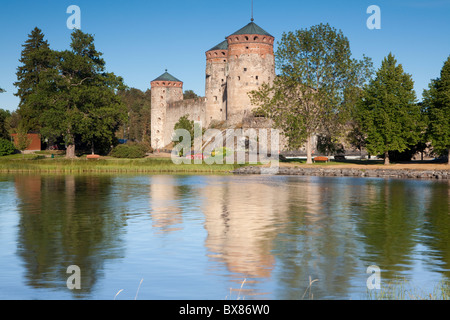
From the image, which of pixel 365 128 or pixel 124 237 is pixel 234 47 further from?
pixel 124 237

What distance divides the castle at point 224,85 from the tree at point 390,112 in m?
20.0

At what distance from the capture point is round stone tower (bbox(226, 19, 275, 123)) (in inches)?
2808

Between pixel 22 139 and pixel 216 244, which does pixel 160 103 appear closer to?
pixel 22 139

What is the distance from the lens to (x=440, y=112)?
50.2 meters

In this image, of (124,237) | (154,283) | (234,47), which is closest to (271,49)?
(234,47)

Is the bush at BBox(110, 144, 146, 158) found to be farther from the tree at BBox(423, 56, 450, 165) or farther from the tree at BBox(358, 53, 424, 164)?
the tree at BBox(423, 56, 450, 165)

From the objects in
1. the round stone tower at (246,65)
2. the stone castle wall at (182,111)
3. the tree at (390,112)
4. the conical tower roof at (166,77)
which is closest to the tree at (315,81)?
the tree at (390,112)

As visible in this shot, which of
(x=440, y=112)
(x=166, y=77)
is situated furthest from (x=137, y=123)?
(x=440, y=112)

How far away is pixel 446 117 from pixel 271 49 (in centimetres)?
2894

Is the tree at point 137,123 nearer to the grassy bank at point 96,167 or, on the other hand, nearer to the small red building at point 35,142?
the small red building at point 35,142

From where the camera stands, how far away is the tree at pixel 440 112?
49375 mm

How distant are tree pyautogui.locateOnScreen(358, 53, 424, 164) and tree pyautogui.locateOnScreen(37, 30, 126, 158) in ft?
89.4

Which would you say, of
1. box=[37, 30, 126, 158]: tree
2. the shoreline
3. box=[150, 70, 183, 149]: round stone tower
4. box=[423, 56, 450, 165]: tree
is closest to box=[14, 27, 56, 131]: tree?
box=[37, 30, 126, 158]: tree

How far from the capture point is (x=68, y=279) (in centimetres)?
1087
